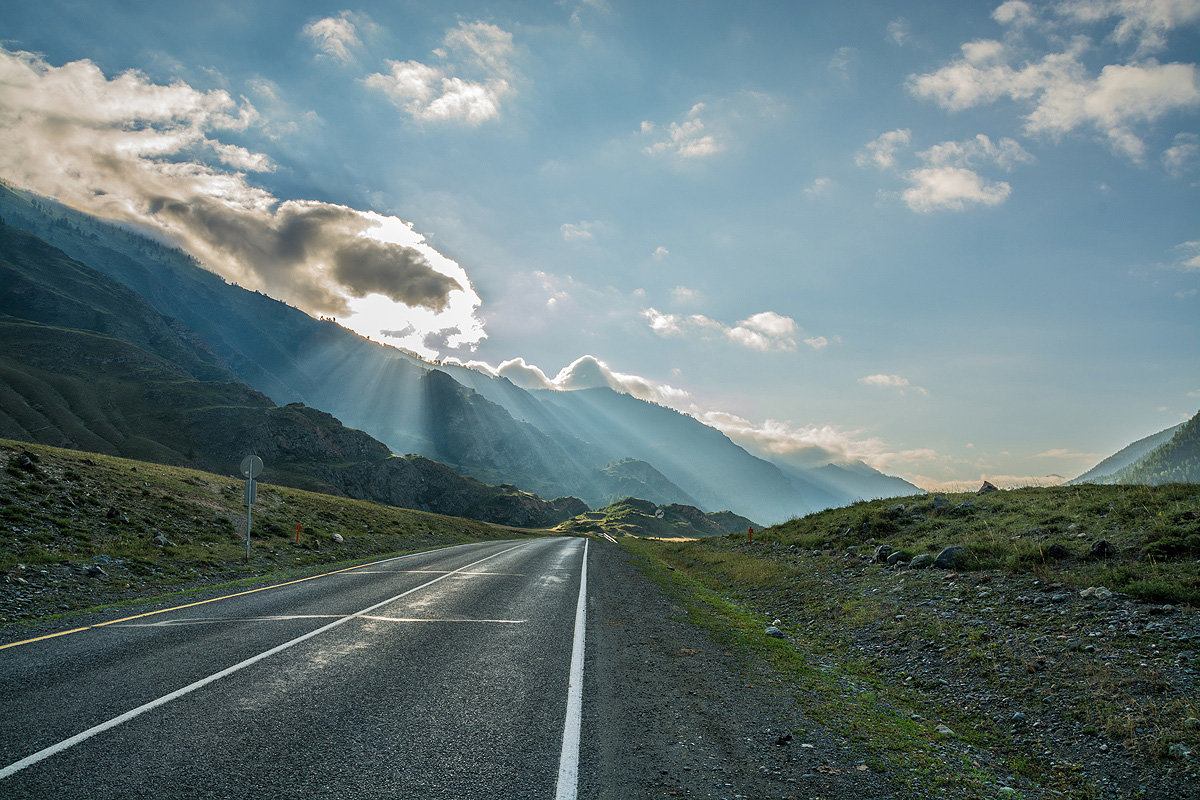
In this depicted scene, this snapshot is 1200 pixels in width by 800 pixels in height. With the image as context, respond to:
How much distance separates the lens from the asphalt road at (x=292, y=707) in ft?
15.7

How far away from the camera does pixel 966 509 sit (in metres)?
18.1

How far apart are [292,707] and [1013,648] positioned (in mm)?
11143

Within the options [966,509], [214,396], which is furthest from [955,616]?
[214,396]

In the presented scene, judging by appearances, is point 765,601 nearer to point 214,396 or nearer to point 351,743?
point 351,743

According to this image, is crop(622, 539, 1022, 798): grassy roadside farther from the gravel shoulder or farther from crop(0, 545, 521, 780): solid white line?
crop(0, 545, 521, 780): solid white line

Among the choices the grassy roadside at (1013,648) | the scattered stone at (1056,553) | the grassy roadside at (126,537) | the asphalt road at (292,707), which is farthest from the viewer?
the grassy roadside at (126,537)

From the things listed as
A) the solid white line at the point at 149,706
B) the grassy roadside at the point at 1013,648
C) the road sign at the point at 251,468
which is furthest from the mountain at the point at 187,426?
the grassy roadside at the point at 1013,648

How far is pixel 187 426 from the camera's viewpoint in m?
149

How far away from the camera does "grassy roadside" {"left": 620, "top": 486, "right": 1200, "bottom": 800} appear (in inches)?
232

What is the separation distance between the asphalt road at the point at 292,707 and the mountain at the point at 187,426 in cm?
13419

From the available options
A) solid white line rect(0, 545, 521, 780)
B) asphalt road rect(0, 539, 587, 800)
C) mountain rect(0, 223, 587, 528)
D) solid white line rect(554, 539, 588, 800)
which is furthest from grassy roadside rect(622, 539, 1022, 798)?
mountain rect(0, 223, 587, 528)

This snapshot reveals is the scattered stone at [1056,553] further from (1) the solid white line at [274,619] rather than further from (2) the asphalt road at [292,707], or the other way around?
(1) the solid white line at [274,619]

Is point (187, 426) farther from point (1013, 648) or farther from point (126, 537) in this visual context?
point (1013, 648)

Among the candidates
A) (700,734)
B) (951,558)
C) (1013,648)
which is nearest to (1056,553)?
(951,558)
